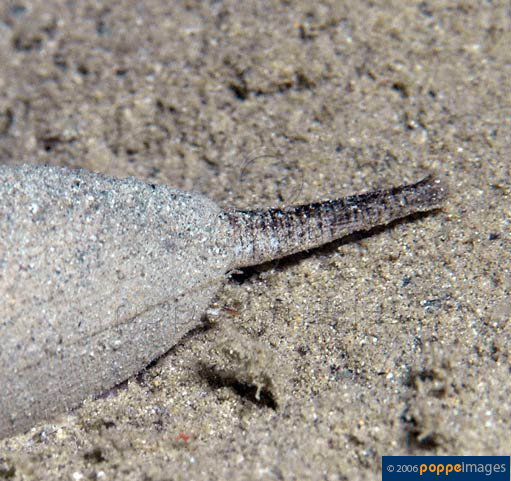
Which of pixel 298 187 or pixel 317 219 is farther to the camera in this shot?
pixel 298 187

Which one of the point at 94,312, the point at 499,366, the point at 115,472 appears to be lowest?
the point at 115,472

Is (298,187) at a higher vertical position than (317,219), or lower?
lower

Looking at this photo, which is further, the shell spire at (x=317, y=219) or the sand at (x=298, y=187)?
the shell spire at (x=317, y=219)

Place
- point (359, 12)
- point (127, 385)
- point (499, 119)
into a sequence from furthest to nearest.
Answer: point (359, 12) → point (499, 119) → point (127, 385)

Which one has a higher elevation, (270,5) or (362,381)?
(270,5)

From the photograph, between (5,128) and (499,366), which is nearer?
(499,366)

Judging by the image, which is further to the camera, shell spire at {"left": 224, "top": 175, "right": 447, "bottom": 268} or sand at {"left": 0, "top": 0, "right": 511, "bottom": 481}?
shell spire at {"left": 224, "top": 175, "right": 447, "bottom": 268}

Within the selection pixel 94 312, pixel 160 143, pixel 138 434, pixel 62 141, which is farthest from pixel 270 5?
pixel 138 434

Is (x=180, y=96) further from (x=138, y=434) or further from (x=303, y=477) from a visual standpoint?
(x=303, y=477)
